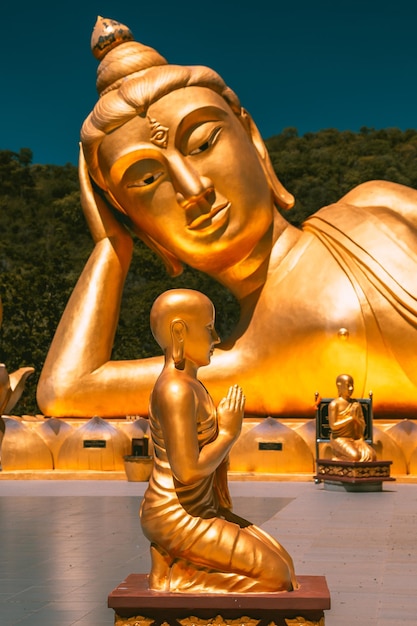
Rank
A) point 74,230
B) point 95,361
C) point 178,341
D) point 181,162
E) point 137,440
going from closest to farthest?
point 178,341 < point 181,162 < point 137,440 < point 95,361 < point 74,230

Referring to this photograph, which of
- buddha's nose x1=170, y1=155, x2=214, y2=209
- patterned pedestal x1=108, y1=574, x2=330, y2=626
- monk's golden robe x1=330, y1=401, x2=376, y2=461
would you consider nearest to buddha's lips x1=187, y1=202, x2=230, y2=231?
buddha's nose x1=170, y1=155, x2=214, y2=209

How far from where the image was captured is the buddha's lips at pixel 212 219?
42.7 feet

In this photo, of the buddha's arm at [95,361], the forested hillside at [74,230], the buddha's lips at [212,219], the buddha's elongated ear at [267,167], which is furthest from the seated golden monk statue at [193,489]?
the forested hillside at [74,230]

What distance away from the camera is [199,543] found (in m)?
4.04

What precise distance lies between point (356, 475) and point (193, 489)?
7355 millimetres

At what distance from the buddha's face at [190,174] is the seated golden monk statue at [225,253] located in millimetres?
19

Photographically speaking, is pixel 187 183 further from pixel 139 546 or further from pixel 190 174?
pixel 139 546

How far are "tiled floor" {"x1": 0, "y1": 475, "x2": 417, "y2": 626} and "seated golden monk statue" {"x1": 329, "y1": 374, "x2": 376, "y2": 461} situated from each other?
504 millimetres

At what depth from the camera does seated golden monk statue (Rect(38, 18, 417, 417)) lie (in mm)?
13047

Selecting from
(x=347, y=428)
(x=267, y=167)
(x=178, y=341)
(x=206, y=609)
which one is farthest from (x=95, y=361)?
(x=206, y=609)

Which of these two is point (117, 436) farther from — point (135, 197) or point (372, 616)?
point (372, 616)

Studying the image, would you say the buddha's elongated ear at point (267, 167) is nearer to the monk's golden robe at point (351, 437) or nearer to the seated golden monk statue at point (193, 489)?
the monk's golden robe at point (351, 437)

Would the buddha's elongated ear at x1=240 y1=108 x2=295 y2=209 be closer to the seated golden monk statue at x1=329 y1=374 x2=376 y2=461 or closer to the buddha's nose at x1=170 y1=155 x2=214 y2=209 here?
the buddha's nose at x1=170 y1=155 x2=214 y2=209

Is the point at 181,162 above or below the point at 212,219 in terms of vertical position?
above
